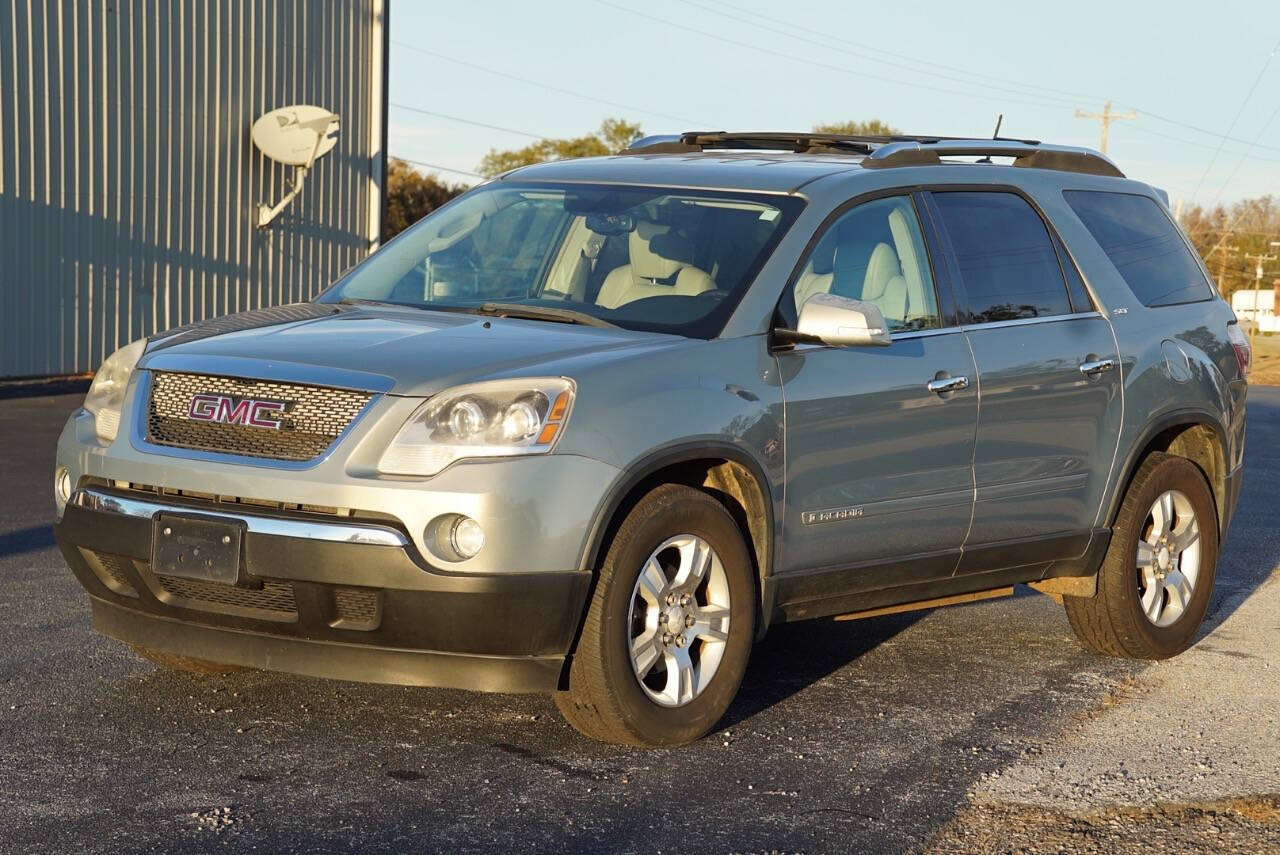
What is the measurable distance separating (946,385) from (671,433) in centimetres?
133

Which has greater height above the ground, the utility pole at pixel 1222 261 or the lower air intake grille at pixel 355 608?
the lower air intake grille at pixel 355 608

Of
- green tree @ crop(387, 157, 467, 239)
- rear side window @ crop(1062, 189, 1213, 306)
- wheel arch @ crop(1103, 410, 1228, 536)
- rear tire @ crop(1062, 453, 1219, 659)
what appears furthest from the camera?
green tree @ crop(387, 157, 467, 239)

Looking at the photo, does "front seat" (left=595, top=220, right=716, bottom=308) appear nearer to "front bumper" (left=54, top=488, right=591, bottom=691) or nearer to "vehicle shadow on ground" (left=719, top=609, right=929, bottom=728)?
"front bumper" (left=54, top=488, right=591, bottom=691)

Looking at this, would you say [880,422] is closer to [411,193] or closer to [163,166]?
[163,166]

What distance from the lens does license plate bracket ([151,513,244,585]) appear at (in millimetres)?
4902

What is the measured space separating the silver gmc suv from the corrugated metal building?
1440 centimetres

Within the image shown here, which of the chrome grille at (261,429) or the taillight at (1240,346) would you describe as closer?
Result: the chrome grille at (261,429)

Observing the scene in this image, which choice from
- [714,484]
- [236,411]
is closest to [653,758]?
[714,484]

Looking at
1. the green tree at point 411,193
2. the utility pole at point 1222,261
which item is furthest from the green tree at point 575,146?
the utility pole at point 1222,261

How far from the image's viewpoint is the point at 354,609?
4.93 meters

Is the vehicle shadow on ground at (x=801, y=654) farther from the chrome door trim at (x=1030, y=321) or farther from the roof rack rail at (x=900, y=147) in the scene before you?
the roof rack rail at (x=900, y=147)

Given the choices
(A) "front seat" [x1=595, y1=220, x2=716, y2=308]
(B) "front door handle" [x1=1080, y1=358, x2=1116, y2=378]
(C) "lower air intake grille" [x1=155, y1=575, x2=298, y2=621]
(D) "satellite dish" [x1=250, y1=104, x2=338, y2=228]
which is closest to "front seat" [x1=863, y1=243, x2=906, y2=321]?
(A) "front seat" [x1=595, y1=220, x2=716, y2=308]

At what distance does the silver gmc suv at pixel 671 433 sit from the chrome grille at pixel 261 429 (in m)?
0.01

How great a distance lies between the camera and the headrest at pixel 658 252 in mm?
5934
